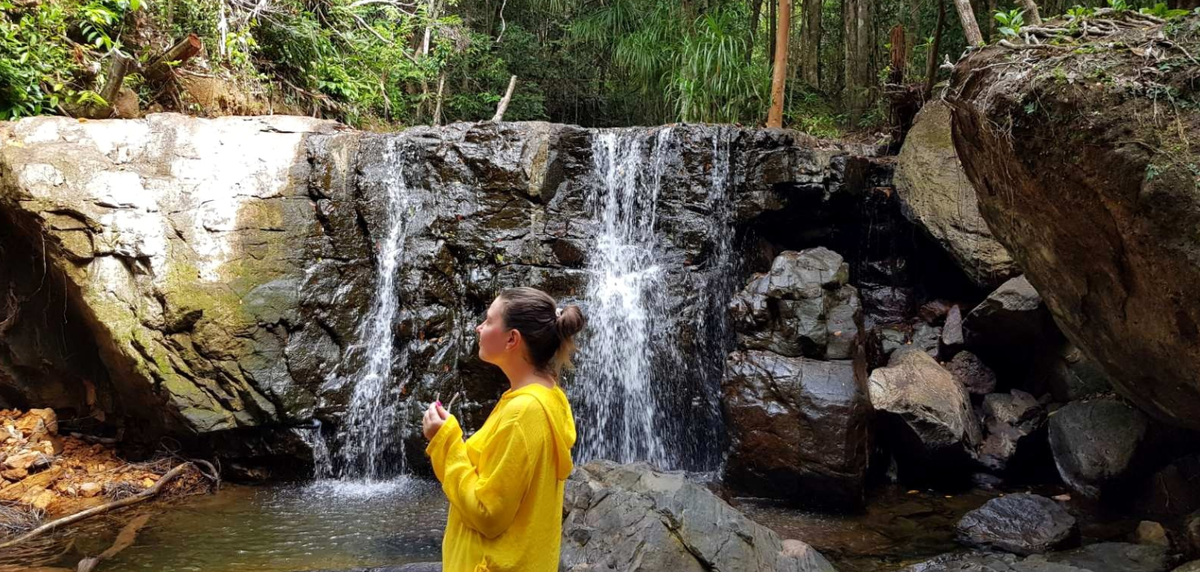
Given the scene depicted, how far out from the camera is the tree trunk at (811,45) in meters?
12.1

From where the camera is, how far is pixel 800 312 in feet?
19.3

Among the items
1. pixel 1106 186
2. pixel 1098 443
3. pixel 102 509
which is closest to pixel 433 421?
pixel 1106 186

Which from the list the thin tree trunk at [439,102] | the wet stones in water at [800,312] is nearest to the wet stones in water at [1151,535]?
the wet stones in water at [800,312]

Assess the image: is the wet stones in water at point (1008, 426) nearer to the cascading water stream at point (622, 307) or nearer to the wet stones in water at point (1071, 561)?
the wet stones in water at point (1071, 561)

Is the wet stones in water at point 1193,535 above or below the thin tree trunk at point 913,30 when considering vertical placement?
below

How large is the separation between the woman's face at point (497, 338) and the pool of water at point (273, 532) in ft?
10.2

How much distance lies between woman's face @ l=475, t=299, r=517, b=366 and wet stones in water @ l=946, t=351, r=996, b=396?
19.1 ft

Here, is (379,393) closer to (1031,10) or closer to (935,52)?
(1031,10)

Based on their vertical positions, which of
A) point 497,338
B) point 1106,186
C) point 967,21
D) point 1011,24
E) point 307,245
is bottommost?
point 497,338

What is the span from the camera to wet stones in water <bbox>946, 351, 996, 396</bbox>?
21.8 ft

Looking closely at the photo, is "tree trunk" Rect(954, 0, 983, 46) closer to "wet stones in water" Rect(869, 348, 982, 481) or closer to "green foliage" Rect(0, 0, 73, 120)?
"wet stones in water" Rect(869, 348, 982, 481)

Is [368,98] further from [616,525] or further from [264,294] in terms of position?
[616,525]

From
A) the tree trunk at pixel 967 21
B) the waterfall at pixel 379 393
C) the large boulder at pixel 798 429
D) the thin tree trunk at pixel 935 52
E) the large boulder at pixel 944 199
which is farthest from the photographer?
the thin tree trunk at pixel 935 52

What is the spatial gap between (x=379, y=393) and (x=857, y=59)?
8.37 metres
